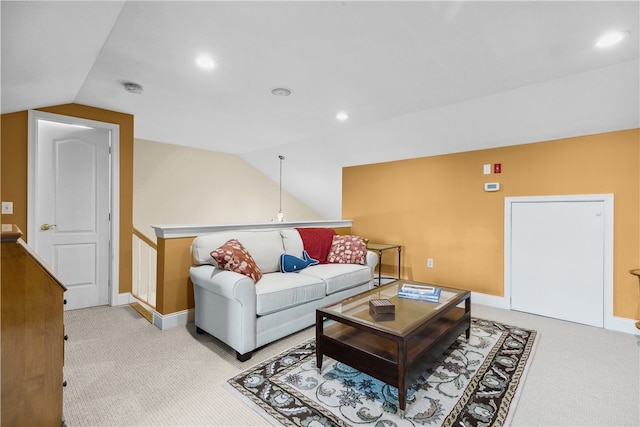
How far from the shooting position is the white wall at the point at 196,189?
4855mm

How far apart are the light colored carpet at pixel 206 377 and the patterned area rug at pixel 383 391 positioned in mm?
92

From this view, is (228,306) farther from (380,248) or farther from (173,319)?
(380,248)

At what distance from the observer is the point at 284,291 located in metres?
2.51

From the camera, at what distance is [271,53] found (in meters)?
2.22

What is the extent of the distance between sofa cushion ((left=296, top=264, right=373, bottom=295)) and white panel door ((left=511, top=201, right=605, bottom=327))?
5.78ft

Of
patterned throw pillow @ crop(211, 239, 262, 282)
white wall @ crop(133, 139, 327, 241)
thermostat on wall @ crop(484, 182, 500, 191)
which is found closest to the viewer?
patterned throw pillow @ crop(211, 239, 262, 282)

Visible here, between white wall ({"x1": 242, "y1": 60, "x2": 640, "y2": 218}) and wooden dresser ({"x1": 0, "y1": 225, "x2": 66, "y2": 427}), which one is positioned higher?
white wall ({"x1": 242, "y1": 60, "x2": 640, "y2": 218})

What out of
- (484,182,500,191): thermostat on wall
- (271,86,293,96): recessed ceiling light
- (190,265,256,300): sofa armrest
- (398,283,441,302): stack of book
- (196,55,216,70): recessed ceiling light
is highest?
(271,86,293,96): recessed ceiling light

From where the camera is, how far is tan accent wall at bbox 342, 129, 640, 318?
9.47ft

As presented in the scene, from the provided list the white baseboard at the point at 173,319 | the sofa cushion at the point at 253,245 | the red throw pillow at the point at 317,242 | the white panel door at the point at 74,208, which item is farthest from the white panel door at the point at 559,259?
the white panel door at the point at 74,208

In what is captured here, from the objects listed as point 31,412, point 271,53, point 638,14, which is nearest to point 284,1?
point 271,53

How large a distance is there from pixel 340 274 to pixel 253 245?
37.5 inches

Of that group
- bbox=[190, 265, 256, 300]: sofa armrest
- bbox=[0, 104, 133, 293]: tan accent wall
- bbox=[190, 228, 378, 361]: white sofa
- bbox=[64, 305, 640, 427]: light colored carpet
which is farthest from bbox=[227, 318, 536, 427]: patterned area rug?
bbox=[0, 104, 133, 293]: tan accent wall

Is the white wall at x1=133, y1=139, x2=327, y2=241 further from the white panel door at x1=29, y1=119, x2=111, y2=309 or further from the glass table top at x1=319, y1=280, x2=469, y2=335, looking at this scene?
the glass table top at x1=319, y1=280, x2=469, y2=335
